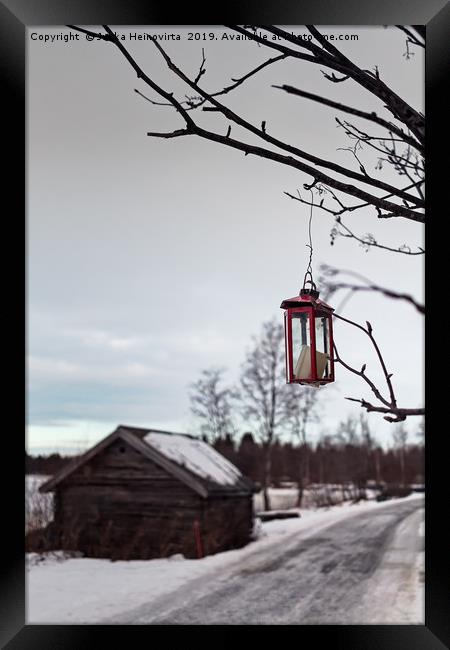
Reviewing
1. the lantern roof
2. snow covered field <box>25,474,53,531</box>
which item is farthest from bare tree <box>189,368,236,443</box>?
the lantern roof

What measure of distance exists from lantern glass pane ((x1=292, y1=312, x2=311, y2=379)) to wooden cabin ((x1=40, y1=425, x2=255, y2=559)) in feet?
27.9

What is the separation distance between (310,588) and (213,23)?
7.19m

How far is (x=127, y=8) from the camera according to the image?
121 inches

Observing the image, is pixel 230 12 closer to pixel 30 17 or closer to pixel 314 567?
pixel 30 17

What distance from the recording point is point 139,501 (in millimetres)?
11172

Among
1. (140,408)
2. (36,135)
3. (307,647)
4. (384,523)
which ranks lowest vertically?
(384,523)

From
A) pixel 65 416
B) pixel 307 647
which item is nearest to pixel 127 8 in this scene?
pixel 307 647

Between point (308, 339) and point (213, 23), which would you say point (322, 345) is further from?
point (213, 23)

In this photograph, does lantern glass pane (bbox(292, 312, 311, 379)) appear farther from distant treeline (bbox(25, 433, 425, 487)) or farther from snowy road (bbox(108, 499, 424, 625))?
distant treeline (bbox(25, 433, 425, 487))

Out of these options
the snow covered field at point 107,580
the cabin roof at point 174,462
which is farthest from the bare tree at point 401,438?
the cabin roof at point 174,462

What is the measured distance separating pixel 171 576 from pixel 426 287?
750 cm

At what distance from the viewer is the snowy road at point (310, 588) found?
7.57m

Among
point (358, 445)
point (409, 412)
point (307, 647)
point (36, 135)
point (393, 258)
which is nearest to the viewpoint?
point (409, 412)

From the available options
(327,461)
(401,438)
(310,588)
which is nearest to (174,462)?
(310,588)
